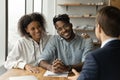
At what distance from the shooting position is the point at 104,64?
1347 mm

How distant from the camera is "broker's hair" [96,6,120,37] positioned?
4.60 ft

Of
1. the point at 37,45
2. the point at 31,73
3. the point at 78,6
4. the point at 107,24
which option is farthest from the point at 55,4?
the point at 107,24

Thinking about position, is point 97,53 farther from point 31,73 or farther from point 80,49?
point 80,49

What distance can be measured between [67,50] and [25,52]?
47 centimetres

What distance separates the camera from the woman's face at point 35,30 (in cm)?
279

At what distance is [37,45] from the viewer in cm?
281

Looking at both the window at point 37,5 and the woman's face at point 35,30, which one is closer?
the woman's face at point 35,30

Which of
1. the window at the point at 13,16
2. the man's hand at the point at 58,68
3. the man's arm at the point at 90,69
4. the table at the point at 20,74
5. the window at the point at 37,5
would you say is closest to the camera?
the man's arm at the point at 90,69

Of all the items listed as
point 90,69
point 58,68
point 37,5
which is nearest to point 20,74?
point 58,68

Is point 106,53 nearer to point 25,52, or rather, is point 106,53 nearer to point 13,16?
point 25,52

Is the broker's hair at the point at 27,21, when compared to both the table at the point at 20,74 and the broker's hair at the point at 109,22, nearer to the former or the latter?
the table at the point at 20,74

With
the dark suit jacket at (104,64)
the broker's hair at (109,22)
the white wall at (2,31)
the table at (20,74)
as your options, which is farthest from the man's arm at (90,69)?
the white wall at (2,31)

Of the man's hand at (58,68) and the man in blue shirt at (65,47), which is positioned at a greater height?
the man in blue shirt at (65,47)

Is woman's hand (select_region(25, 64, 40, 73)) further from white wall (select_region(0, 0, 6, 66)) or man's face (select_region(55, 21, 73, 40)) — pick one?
white wall (select_region(0, 0, 6, 66))
